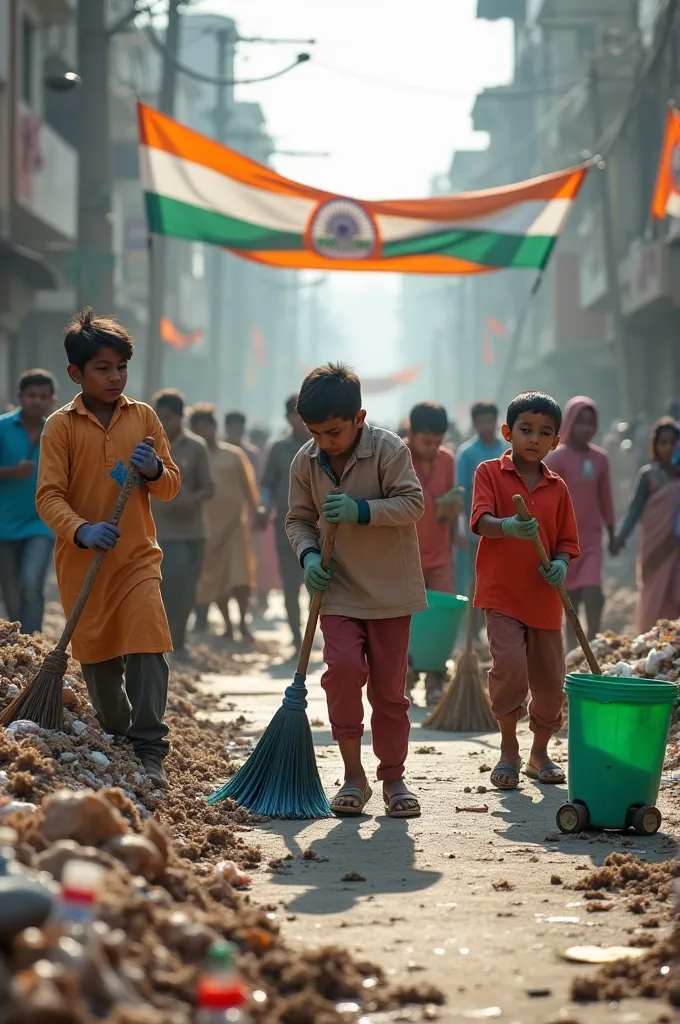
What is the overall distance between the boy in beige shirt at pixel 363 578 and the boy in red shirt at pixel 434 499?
3637mm

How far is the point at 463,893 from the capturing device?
5113 mm

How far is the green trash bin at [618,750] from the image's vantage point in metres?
5.98

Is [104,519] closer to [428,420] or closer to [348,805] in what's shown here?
[348,805]

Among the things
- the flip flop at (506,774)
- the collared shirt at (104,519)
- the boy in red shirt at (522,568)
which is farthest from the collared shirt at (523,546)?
the collared shirt at (104,519)

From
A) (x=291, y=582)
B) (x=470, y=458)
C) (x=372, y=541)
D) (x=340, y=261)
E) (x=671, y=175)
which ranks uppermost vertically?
(x=671, y=175)

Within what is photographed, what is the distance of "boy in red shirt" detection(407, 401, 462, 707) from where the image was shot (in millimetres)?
10227

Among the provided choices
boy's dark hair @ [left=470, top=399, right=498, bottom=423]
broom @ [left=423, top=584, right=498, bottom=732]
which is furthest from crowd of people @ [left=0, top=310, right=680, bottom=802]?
boy's dark hair @ [left=470, top=399, right=498, bottom=423]

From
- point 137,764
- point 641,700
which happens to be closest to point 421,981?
point 641,700

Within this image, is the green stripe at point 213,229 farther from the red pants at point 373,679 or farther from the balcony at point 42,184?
the balcony at point 42,184

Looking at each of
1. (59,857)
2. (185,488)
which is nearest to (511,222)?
(185,488)

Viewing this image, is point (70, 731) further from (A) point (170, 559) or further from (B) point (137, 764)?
(A) point (170, 559)

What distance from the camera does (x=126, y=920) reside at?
12.1ft

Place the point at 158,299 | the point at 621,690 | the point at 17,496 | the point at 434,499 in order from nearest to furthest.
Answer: the point at 621,690
the point at 17,496
the point at 434,499
the point at 158,299

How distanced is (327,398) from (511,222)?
27.2 feet
